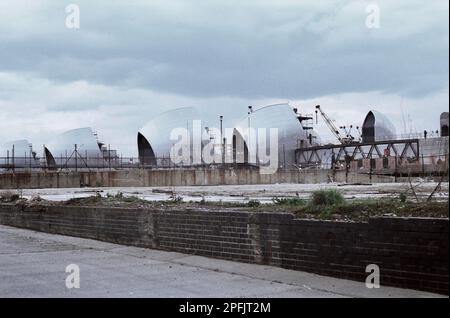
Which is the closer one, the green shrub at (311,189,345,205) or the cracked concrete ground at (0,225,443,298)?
the cracked concrete ground at (0,225,443,298)

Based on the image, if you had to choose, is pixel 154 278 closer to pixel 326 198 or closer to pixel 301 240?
pixel 301 240

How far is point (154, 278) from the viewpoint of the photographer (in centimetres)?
882

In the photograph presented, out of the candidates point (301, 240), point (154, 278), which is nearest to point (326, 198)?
point (301, 240)

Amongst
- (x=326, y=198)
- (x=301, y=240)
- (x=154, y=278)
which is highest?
(x=326, y=198)

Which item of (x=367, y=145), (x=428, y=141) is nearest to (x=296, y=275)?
(x=428, y=141)

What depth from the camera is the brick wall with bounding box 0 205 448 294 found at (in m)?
7.15

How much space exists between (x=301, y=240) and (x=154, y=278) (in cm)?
225

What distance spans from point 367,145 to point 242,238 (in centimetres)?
7217

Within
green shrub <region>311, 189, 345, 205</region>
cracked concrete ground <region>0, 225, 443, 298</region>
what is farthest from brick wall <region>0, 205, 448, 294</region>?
green shrub <region>311, 189, 345, 205</region>

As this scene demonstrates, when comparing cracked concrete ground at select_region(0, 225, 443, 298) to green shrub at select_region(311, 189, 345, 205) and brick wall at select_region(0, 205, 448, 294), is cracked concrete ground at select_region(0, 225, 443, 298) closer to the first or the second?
brick wall at select_region(0, 205, 448, 294)

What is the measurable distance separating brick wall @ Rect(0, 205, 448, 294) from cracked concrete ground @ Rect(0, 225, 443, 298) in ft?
0.56

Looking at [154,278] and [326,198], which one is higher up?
[326,198]

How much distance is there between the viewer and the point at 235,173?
47406 mm

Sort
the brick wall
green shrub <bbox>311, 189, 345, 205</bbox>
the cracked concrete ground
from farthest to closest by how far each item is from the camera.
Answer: green shrub <bbox>311, 189, 345, 205</bbox> → the cracked concrete ground → the brick wall
